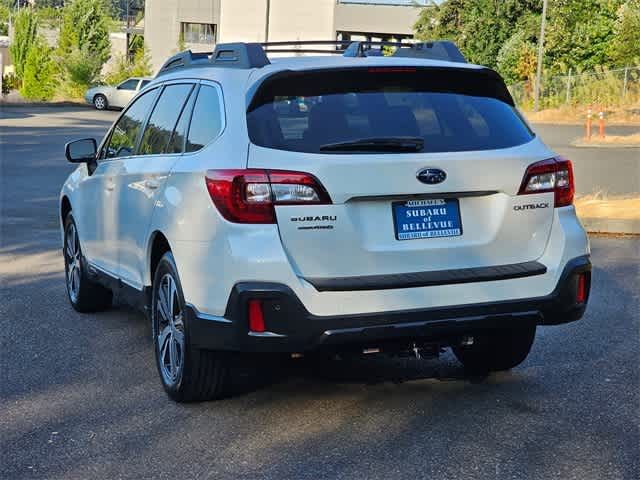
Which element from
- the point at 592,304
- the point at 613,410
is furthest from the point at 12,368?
the point at 592,304

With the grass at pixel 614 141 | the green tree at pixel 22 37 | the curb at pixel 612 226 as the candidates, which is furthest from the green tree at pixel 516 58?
the curb at pixel 612 226

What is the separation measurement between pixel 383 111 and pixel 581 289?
1.36 metres

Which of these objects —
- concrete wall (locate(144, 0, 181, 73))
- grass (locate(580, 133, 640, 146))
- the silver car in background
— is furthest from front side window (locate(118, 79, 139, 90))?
concrete wall (locate(144, 0, 181, 73))

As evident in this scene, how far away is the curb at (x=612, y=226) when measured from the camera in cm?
1291

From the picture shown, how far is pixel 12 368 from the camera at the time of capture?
257 inches

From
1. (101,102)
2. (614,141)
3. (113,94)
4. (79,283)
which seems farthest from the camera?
(101,102)

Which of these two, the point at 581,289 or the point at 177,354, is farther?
the point at 177,354

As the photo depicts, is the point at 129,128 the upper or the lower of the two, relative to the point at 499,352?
upper

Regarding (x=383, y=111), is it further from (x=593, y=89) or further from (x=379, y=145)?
(x=593, y=89)

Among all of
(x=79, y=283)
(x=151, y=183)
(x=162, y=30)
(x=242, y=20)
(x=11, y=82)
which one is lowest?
(x=11, y=82)

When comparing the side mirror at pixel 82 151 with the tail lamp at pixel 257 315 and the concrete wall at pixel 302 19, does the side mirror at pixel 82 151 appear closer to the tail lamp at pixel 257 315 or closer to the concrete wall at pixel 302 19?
the tail lamp at pixel 257 315

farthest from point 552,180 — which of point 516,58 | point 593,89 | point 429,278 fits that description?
point 516,58

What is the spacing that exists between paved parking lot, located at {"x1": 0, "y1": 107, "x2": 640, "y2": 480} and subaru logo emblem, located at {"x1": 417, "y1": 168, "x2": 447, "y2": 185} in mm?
1163

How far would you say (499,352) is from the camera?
637 centimetres
